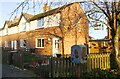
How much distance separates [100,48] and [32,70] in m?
19.5

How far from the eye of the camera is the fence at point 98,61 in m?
13.6

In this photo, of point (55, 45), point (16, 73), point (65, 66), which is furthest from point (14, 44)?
point (65, 66)

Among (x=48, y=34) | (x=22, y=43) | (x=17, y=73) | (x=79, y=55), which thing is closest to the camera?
(x=79, y=55)

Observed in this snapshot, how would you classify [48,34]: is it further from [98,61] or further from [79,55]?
[79,55]

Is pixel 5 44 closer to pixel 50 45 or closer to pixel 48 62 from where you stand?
pixel 50 45

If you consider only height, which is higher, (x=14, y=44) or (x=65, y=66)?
(x=14, y=44)

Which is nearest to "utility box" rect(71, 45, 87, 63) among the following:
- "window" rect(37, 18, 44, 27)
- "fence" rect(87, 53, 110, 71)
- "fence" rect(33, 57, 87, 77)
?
"fence" rect(33, 57, 87, 77)

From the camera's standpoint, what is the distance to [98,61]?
47.0 ft

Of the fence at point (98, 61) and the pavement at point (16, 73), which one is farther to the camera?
the fence at point (98, 61)

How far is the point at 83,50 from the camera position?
32.9ft

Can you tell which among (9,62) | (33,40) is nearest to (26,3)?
(9,62)

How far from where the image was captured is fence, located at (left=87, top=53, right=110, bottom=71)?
13.6 meters

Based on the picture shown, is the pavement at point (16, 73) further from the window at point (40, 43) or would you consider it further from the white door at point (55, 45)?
the window at point (40, 43)

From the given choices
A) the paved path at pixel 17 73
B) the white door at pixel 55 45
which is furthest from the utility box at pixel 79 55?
the white door at pixel 55 45
